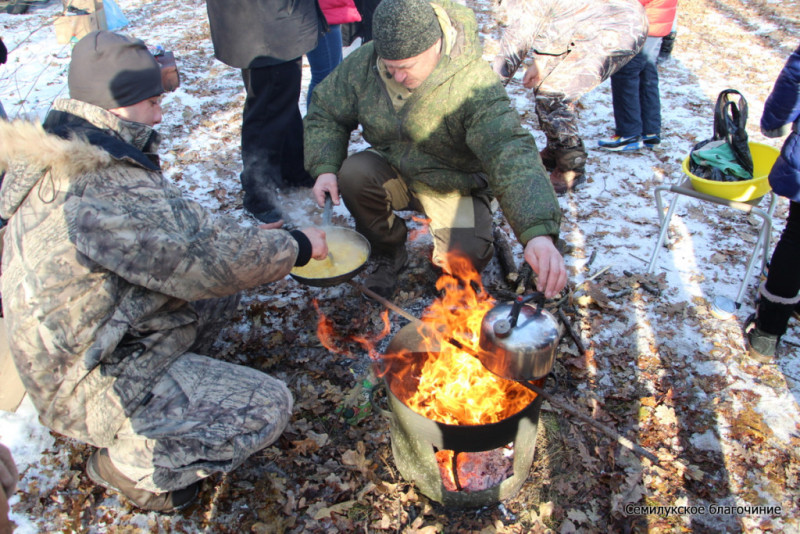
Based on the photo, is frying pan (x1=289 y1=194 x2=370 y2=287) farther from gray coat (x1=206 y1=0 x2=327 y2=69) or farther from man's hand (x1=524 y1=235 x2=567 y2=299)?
gray coat (x1=206 y1=0 x2=327 y2=69)

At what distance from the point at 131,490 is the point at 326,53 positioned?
4382 millimetres

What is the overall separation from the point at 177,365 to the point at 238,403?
38cm

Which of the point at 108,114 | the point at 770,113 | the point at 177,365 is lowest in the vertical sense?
the point at 177,365

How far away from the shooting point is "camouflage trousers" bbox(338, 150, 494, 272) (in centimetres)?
375

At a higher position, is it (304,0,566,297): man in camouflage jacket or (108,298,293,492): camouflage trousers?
(304,0,566,297): man in camouflage jacket

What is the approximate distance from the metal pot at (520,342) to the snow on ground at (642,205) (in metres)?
1.44

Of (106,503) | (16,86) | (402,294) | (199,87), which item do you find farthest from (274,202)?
(16,86)

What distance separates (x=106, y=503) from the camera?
287 centimetres

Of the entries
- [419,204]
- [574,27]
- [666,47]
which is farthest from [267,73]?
[666,47]

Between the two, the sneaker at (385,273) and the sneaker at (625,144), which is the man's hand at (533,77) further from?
the sneaker at (385,273)

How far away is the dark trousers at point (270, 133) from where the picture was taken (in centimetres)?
458

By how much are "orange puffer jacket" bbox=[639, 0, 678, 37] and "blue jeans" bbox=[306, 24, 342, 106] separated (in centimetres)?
342

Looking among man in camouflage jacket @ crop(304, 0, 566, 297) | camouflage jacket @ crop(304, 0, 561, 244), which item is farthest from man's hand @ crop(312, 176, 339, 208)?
camouflage jacket @ crop(304, 0, 561, 244)

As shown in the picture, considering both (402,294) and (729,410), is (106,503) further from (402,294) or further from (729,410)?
(729,410)
